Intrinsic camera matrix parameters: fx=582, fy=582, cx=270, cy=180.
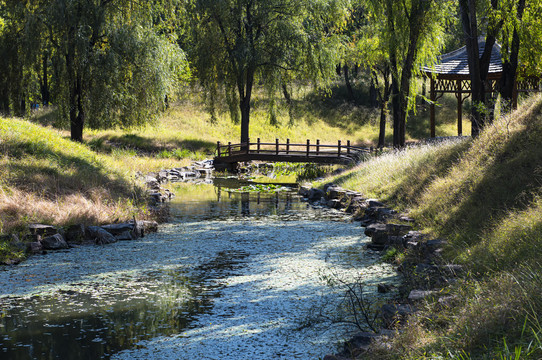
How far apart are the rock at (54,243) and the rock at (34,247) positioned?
0.57 feet

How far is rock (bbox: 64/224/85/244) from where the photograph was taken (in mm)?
12585

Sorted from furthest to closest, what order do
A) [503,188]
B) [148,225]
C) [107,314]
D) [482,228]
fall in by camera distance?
1. [148,225]
2. [503,188]
3. [482,228]
4. [107,314]

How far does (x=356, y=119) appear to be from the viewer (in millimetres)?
46562

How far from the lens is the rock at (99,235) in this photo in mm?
12609

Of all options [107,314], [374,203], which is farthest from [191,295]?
[374,203]

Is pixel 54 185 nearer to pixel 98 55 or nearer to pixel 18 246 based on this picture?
pixel 18 246

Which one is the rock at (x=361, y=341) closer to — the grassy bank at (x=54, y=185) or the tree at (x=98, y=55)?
the grassy bank at (x=54, y=185)

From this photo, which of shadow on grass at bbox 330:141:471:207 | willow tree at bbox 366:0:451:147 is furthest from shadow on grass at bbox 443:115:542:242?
willow tree at bbox 366:0:451:147

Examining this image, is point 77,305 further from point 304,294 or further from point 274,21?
point 274,21

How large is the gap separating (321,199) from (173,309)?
12.3 metres

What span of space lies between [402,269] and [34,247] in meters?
7.08

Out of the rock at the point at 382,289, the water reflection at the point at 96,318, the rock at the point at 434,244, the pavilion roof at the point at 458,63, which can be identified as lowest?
the water reflection at the point at 96,318

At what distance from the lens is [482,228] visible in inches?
364

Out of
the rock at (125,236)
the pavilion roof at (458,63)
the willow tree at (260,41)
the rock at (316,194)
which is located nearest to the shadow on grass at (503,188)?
the rock at (125,236)
